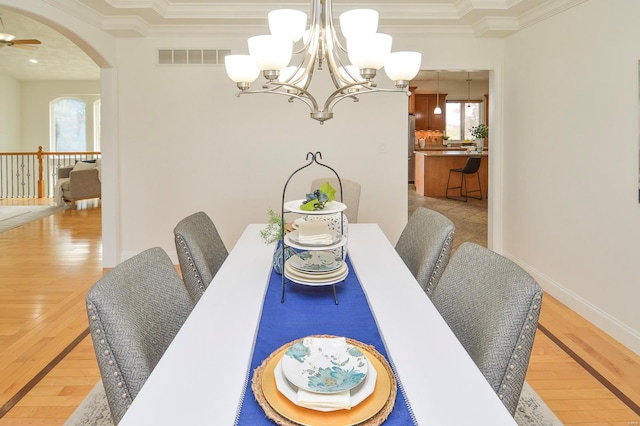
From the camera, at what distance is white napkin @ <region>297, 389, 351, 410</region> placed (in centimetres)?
87

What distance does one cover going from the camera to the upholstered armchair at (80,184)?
24.7 feet

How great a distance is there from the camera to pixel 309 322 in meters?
1.32

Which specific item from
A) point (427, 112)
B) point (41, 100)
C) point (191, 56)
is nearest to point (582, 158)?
point (191, 56)

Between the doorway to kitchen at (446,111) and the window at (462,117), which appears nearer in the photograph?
the doorway to kitchen at (446,111)

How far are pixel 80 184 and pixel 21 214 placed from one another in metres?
1.00

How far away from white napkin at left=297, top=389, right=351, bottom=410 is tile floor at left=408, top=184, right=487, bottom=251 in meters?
4.33

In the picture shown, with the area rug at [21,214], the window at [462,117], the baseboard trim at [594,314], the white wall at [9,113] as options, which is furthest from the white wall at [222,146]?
the window at [462,117]

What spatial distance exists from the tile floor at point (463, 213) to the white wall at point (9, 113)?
348 inches

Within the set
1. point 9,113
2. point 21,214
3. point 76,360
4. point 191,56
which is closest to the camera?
point 76,360

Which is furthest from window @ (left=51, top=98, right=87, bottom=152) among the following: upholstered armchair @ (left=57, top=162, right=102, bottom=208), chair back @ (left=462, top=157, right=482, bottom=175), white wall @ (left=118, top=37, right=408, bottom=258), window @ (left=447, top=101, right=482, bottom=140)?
window @ (left=447, top=101, right=482, bottom=140)

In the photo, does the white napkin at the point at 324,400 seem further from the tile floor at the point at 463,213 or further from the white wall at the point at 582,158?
the tile floor at the point at 463,213

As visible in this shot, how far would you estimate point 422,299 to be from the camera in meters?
1.49

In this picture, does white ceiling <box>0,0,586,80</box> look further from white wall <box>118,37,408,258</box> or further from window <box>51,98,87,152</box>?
window <box>51,98,87,152</box>

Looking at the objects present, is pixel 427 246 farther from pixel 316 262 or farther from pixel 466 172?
pixel 466 172
